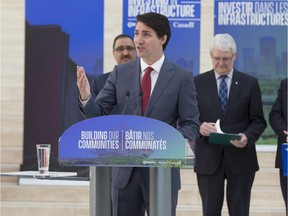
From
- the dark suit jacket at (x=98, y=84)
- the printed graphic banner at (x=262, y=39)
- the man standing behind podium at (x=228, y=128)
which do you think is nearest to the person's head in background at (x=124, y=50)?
the dark suit jacket at (x=98, y=84)

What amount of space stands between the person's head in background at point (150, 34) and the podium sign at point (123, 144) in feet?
2.67

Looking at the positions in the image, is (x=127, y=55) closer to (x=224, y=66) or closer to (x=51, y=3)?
(x=224, y=66)

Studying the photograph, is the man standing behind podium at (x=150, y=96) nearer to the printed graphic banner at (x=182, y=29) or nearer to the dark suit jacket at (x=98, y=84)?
the dark suit jacket at (x=98, y=84)

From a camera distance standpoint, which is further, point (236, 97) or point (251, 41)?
point (251, 41)

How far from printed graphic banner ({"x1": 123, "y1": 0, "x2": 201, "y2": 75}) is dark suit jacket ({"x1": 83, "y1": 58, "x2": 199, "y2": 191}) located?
4836 mm

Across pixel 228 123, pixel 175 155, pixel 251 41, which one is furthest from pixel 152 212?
pixel 251 41

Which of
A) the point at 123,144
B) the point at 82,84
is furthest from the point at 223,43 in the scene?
the point at 123,144

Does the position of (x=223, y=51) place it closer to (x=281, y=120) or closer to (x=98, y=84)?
(x=281, y=120)

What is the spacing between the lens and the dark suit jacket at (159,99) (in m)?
4.49

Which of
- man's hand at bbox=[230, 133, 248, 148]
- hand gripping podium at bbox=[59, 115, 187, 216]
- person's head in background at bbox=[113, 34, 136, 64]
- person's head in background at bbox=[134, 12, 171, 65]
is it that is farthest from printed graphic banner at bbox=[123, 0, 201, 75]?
hand gripping podium at bbox=[59, 115, 187, 216]

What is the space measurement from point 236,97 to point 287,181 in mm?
907

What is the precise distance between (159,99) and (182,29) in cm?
509

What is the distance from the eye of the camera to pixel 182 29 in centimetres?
949

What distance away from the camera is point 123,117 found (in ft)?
12.3
